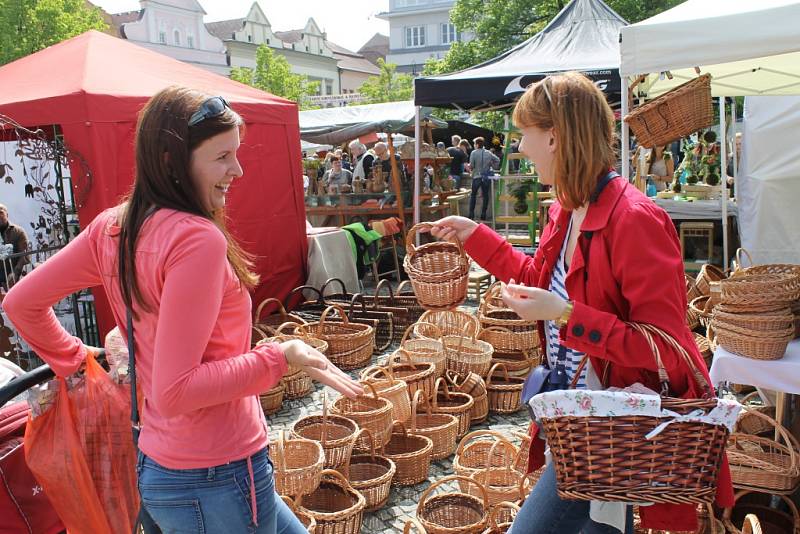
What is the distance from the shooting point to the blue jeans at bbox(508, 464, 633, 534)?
1.85m

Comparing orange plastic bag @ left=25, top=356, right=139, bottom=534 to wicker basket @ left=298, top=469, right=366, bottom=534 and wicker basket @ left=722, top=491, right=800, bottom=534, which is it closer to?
wicker basket @ left=298, top=469, right=366, bottom=534

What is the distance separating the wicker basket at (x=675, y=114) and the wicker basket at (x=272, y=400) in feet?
10.2

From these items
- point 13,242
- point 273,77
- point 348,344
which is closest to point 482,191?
point 348,344

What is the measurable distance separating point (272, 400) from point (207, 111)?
150 inches

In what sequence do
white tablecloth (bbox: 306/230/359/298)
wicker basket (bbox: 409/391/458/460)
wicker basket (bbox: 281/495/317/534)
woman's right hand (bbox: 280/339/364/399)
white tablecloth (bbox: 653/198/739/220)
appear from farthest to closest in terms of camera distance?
white tablecloth (bbox: 306/230/359/298) < white tablecloth (bbox: 653/198/739/220) < wicker basket (bbox: 409/391/458/460) < wicker basket (bbox: 281/495/317/534) < woman's right hand (bbox: 280/339/364/399)

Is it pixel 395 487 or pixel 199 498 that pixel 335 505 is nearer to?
pixel 395 487

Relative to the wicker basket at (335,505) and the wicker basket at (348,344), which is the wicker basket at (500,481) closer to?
the wicker basket at (335,505)

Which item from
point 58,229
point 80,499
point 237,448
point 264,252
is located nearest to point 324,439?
point 80,499

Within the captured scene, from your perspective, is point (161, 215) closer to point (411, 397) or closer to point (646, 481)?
point (646, 481)

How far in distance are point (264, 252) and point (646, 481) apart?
6.17 meters

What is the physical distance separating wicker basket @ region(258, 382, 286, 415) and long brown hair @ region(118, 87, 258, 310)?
3584 millimetres

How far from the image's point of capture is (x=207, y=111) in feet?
4.63

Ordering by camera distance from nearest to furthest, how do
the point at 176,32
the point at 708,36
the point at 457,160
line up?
the point at 708,36 < the point at 457,160 < the point at 176,32

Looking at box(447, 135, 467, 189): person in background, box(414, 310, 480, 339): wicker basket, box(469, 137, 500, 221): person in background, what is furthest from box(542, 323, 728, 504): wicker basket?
box(447, 135, 467, 189): person in background
